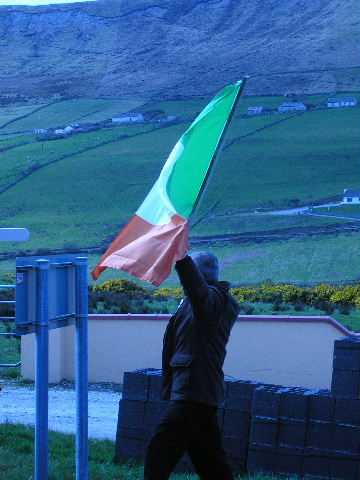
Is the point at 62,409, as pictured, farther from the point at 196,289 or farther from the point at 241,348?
the point at 196,289

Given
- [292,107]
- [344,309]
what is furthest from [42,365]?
[292,107]

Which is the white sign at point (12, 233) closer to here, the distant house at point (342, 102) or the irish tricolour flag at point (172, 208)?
the irish tricolour flag at point (172, 208)

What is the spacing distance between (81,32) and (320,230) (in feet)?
110

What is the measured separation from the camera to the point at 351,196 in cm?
4869

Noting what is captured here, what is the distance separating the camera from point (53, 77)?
63.9 meters

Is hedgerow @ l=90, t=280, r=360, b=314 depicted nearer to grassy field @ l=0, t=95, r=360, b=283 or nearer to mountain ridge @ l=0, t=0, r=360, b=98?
grassy field @ l=0, t=95, r=360, b=283

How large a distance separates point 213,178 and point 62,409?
36004 mm

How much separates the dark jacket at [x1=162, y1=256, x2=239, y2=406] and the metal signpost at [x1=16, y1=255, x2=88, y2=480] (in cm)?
99

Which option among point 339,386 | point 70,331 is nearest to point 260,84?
point 70,331

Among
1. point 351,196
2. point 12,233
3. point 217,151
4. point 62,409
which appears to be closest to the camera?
point 217,151

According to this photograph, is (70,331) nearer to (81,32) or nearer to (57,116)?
(57,116)

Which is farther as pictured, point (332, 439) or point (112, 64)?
point (112, 64)

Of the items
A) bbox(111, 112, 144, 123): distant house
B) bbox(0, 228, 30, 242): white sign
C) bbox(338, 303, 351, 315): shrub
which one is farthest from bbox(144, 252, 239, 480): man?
bbox(111, 112, 144, 123): distant house

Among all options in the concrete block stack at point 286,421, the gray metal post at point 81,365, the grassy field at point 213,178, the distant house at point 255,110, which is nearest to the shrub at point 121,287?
the grassy field at point 213,178
